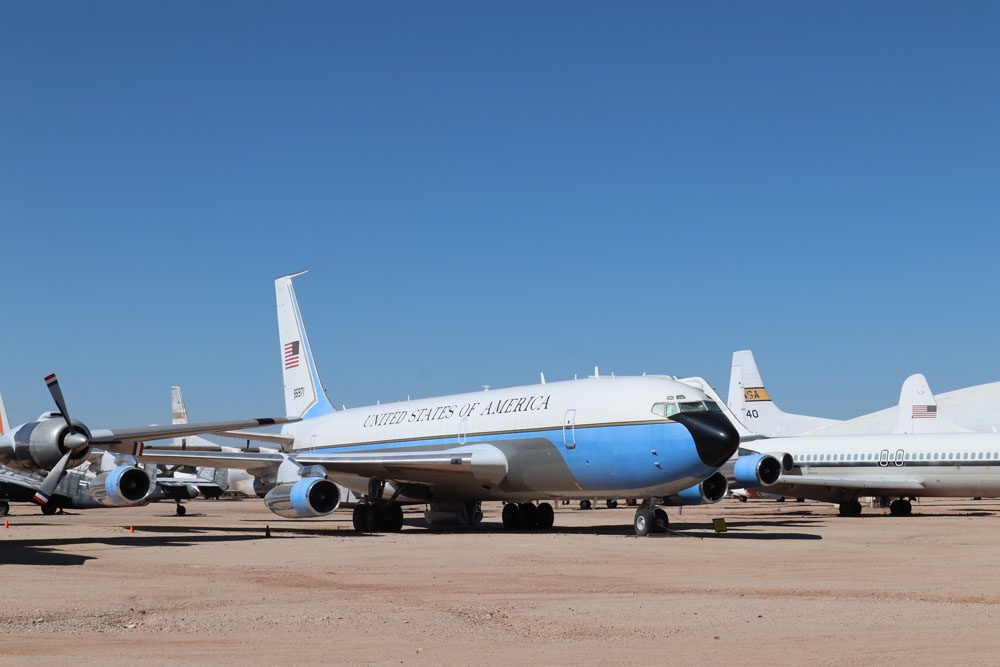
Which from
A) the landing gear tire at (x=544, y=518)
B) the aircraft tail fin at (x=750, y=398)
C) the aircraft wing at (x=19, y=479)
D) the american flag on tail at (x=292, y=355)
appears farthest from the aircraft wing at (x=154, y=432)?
the aircraft tail fin at (x=750, y=398)

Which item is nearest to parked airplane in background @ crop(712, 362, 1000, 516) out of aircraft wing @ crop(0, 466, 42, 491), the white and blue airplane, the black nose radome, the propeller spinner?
the white and blue airplane

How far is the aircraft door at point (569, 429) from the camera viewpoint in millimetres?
25188

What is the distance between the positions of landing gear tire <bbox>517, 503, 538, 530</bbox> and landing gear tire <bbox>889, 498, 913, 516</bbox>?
20.5 metres

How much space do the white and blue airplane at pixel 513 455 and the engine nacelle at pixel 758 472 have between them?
6497 millimetres

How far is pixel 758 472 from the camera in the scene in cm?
3334

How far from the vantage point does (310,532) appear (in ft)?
95.8

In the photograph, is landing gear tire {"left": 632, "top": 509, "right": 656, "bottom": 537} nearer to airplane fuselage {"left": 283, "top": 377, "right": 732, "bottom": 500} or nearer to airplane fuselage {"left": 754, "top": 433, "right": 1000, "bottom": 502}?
airplane fuselage {"left": 283, "top": 377, "right": 732, "bottom": 500}

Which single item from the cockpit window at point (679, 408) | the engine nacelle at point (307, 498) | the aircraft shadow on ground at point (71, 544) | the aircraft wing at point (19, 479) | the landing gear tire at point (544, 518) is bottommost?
the aircraft shadow on ground at point (71, 544)

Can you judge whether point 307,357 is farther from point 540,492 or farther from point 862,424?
point 862,424

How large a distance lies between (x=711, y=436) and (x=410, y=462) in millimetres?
8765

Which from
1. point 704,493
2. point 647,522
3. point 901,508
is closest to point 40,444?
point 647,522

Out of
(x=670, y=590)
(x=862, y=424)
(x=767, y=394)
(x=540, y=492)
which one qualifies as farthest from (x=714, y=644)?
(x=862, y=424)

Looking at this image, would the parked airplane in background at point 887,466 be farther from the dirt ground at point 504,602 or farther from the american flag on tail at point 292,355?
the dirt ground at point 504,602

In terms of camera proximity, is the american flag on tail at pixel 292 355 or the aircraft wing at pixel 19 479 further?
the aircraft wing at pixel 19 479
